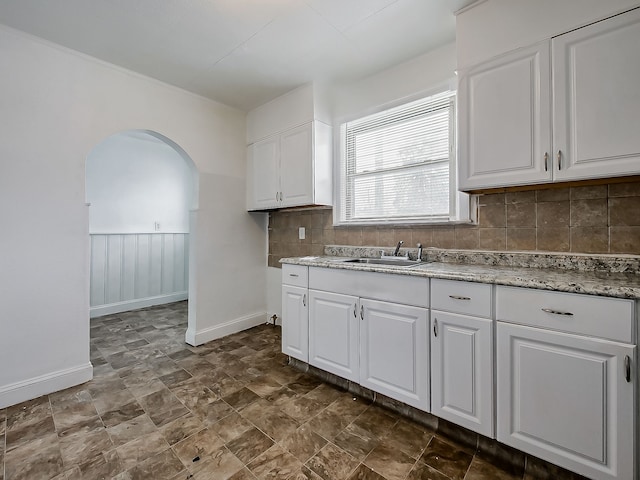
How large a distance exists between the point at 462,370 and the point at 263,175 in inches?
103

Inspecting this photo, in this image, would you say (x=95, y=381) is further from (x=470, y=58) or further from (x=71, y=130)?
(x=470, y=58)

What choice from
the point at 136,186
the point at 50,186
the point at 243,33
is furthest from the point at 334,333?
the point at 136,186

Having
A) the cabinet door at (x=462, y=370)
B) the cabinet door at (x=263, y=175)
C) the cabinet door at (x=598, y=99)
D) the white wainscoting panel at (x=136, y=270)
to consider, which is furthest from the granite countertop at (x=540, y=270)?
the white wainscoting panel at (x=136, y=270)

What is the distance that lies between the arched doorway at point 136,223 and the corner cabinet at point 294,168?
1.23 meters

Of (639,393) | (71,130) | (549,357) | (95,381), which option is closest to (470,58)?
(549,357)

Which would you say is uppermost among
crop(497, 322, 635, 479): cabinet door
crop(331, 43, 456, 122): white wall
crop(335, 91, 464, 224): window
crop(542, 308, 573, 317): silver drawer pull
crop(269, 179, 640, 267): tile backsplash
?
crop(331, 43, 456, 122): white wall

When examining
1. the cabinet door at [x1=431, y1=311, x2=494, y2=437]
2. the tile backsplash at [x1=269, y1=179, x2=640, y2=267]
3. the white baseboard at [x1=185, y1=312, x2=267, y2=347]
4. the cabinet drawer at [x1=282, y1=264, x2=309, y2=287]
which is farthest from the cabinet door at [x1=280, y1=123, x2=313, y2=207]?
the cabinet door at [x1=431, y1=311, x2=494, y2=437]

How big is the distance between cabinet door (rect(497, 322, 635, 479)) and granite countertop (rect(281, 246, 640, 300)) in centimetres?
22

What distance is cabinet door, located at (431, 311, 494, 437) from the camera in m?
1.48

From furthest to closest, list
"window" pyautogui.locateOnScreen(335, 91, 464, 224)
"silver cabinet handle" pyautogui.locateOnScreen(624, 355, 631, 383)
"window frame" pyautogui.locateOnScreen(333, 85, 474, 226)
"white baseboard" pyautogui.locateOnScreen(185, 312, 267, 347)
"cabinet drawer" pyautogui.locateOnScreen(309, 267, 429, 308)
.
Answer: "white baseboard" pyautogui.locateOnScreen(185, 312, 267, 347) < "window" pyautogui.locateOnScreen(335, 91, 464, 224) < "window frame" pyautogui.locateOnScreen(333, 85, 474, 226) < "cabinet drawer" pyautogui.locateOnScreen(309, 267, 429, 308) < "silver cabinet handle" pyautogui.locateOnScreen(624, 355, 631, 383)

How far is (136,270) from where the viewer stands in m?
4.34

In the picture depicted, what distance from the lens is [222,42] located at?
2.18 metres

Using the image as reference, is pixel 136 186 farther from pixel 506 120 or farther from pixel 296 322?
pixel 506 120

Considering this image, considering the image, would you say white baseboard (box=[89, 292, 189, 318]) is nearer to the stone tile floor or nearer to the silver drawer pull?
the stone tile floor
